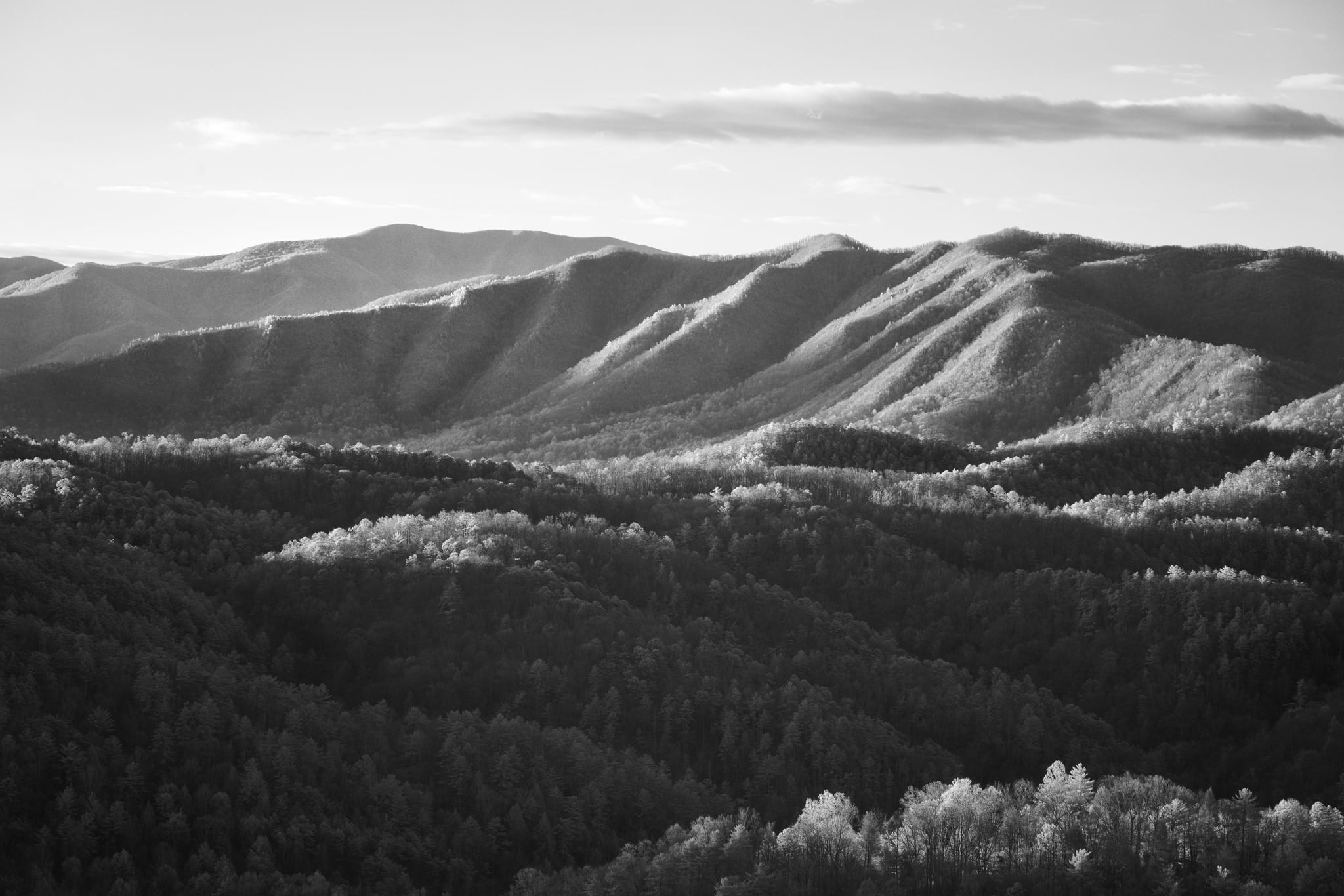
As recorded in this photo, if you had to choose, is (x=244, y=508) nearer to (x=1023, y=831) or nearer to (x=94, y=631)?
(x=94, y=631)

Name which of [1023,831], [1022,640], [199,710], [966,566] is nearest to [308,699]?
[199,710]

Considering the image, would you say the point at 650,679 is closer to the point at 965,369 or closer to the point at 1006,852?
the point at 1006,852

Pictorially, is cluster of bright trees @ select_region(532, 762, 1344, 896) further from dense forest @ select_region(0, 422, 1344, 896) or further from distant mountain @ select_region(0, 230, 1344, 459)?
distant mountain @ select_region(0, 230, 1344, 459)

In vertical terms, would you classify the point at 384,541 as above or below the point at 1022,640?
above

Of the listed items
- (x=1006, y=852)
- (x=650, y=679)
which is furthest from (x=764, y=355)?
(x=1006, y=852)

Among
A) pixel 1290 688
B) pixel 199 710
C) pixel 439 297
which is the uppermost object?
pixel 439 297

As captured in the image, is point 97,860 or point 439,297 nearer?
point 97,860
